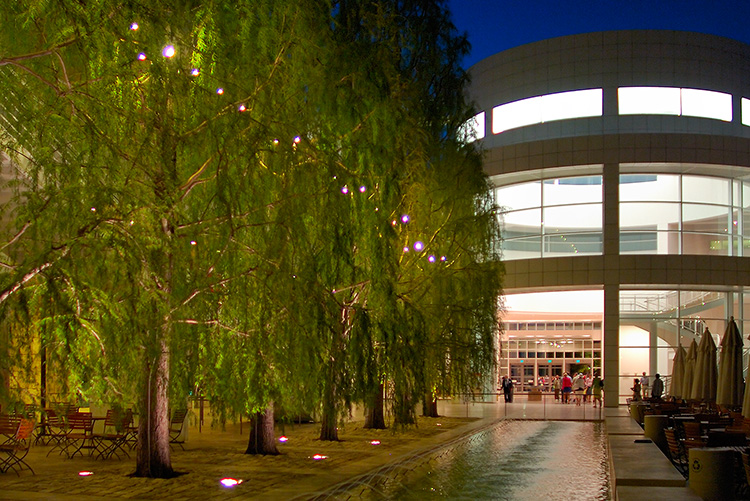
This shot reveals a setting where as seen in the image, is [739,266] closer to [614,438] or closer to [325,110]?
[614,438]

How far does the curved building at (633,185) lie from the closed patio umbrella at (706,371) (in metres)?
13.5

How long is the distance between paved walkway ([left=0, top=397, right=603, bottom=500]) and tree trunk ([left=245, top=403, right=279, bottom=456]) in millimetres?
364

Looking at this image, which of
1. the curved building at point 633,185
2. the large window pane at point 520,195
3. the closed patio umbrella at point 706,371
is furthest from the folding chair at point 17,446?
the large window pane at point 520,195

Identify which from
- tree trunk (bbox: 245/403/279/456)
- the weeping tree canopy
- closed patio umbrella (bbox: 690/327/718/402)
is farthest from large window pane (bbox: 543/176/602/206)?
tree trunk (bbox: 245/403/279/456)

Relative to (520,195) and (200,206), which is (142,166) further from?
(520,195)

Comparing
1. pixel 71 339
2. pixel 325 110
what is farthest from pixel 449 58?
pixel 71 339

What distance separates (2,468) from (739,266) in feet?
107

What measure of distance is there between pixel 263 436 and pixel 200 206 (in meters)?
6.65

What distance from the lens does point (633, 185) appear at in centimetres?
3828

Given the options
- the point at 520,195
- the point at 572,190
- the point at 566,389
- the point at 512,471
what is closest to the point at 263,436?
the point at 512,471

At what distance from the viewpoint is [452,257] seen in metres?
21.6

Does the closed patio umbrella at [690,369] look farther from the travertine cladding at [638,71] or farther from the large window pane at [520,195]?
the travertine cladding at [638,71]

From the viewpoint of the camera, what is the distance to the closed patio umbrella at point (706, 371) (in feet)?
78.6

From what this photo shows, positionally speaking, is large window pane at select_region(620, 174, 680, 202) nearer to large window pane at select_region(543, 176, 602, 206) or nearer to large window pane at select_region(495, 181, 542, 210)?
large window pane at select_region(543, 176, 602, 206)
